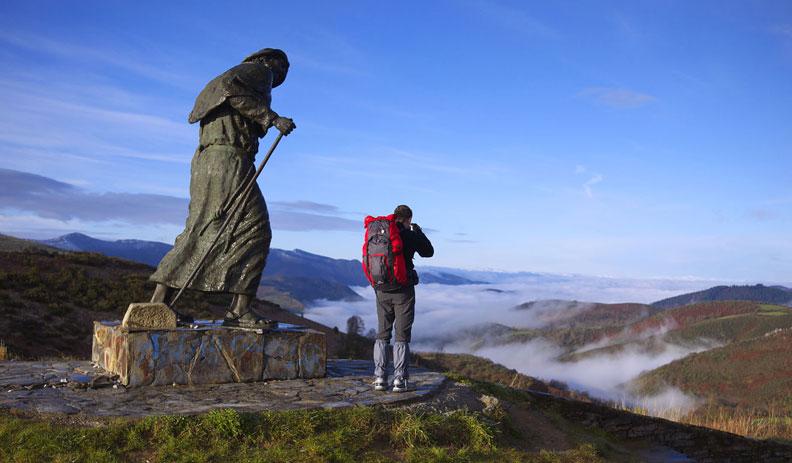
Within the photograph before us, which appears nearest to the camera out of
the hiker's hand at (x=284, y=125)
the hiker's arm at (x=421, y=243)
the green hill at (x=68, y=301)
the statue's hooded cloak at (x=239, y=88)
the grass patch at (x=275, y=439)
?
the grass patch at (x=275, y=439)

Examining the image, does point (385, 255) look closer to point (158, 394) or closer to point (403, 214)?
point (403, 214)

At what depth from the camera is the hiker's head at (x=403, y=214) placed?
7.45 metres

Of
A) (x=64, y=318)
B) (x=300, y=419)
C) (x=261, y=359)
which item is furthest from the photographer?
(x=64, y=318)

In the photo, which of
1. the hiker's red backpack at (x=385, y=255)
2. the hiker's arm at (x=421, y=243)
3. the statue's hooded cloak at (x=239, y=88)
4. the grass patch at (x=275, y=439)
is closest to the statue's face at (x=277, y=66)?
the statue's hooded cloak at (x=239, y=88)

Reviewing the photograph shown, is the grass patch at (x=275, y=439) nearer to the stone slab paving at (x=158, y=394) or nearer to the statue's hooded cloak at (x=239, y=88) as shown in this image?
the stone slab paving at (x=158, y=394)

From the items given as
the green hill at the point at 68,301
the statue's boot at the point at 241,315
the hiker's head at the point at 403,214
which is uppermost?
the hiker's head at the point at 403,214

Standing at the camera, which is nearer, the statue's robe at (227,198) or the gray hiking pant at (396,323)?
the gray hiking pant at (396,323)

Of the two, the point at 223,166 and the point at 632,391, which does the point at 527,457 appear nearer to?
the point at 223,166

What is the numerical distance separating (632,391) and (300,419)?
84.3ft

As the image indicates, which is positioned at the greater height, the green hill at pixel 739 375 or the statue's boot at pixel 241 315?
the statue's boot at pixel 241 315

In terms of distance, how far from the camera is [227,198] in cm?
781

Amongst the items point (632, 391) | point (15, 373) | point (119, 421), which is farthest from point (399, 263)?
point (632, 391)

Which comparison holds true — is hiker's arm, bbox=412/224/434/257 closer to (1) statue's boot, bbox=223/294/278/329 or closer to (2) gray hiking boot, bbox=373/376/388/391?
(2) gray hiking boot, bbox=373/376/388/391

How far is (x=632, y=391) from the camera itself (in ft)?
94.3
